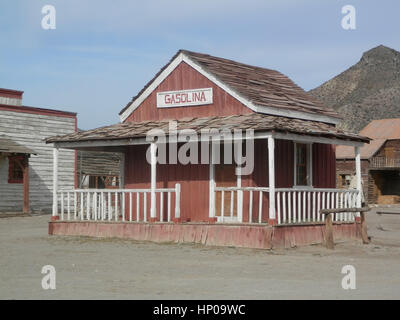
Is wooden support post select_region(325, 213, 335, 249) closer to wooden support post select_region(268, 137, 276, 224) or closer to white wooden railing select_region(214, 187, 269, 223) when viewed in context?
wooden support post select_region(268, 137, 276, 224)

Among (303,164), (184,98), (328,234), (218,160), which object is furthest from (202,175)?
(328,234)

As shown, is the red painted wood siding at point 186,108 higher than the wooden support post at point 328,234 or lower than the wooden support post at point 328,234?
higher

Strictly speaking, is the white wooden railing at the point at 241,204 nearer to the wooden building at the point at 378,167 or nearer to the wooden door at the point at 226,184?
the wooden door at the point at 226,184

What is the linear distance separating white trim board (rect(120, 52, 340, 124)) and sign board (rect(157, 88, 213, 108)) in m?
0.40

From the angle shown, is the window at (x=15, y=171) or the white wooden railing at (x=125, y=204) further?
the window at (x=15, y=171)

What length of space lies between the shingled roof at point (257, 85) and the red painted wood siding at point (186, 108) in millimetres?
327

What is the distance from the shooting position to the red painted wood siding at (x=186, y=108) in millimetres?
19875

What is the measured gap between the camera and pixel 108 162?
1590 inches

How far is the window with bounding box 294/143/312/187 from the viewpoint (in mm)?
20641

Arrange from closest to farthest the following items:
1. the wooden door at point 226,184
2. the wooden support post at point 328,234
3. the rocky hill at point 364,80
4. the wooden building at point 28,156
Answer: the wooden support post at point 328,234 → the wooden door at point 226,184 → the wooden building at point 28,156 → the rocky hill at point 364,80

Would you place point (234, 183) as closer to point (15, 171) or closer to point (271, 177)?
point (271, 177)

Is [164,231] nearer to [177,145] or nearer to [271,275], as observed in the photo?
[177,145]

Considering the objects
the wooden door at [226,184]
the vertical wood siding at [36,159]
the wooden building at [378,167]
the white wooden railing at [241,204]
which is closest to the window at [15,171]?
the vertical wood siding at [36,159]

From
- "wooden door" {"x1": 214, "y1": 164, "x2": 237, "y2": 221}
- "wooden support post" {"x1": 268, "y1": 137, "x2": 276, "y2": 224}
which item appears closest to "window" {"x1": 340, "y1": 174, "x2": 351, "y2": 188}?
"wooden door" {"x1": 214, "y1": 164, "x2": 237, "y2": 221}
